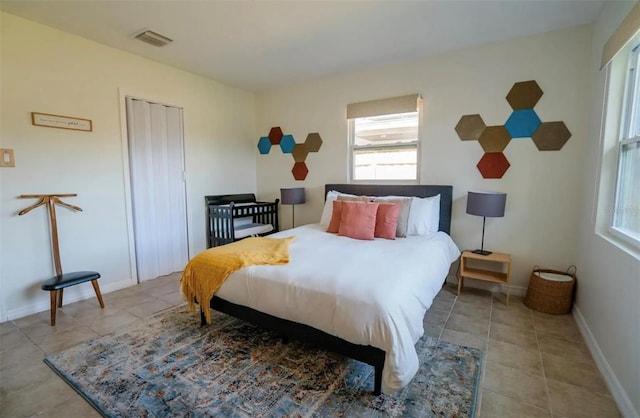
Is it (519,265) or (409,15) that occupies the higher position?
(409,15)

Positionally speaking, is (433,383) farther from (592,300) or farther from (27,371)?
(27,371)

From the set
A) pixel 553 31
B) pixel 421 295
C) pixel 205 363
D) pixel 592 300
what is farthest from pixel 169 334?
pixel 553 31

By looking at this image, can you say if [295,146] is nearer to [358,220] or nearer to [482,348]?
[358,220]

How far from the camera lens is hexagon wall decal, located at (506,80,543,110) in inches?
112

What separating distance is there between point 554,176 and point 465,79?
4.40 feet

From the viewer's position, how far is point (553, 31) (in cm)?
272

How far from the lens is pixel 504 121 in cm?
300

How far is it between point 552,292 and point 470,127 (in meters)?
1.79

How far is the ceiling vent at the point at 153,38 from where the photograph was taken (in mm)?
2791

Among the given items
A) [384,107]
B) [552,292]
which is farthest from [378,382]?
[384,107]

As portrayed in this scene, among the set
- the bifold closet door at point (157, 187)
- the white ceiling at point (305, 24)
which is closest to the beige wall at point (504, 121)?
the white ceiling at point (305, 24)

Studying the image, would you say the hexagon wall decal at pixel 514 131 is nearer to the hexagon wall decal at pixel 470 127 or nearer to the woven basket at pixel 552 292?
the hexagon wall decal at pixel 470 127

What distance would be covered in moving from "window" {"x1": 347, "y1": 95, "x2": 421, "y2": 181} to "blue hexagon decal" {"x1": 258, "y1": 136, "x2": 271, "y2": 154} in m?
1.49

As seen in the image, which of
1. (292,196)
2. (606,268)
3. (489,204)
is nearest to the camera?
(606,268)
